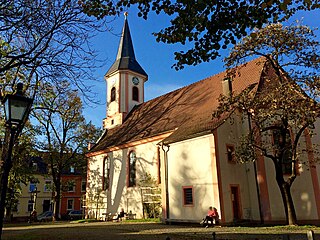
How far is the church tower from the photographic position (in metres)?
33.8

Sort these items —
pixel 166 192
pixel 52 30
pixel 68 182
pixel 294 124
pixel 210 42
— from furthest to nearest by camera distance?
pixel 68 182 < pixel 166 192 < pixel 294 124 < pixel 52 30 < pixel 210 42

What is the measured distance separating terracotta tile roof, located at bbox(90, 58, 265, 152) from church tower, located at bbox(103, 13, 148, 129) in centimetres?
106

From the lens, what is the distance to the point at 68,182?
120ft

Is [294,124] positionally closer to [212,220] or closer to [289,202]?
[289,202]

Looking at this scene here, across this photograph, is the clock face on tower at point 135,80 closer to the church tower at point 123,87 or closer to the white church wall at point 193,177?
the church tower at point 123,87

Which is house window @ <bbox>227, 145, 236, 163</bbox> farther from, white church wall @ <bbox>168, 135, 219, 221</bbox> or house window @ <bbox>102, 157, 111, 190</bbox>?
house window @ <bbox>102, 157, 111, 190</bbox>

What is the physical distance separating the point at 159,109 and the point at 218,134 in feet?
36.1

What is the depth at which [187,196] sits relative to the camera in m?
19.1

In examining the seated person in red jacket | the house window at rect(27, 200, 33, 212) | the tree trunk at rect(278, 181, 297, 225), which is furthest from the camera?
the house window at rect(27, 200, 33, 212)

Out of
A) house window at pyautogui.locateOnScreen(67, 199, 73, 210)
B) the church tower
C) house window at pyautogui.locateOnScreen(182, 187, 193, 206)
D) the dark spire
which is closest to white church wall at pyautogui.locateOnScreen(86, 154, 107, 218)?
the church tower

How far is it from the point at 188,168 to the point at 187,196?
5.69ft

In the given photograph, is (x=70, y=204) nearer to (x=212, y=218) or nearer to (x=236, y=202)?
(x=236, y=202)

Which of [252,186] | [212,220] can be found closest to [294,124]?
[252,186]

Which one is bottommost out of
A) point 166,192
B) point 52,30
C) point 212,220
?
point 212,220
